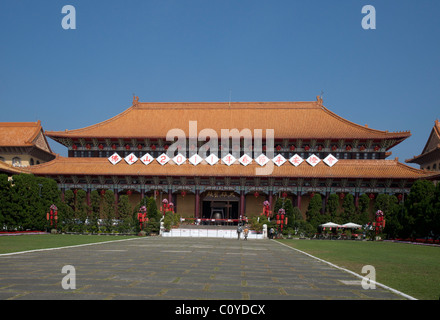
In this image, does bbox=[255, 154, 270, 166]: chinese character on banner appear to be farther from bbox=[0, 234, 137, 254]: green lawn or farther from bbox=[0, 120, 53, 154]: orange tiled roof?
bbox=[0, 120, 53, 154]: orange tiled roof

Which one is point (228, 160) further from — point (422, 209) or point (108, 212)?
point (422, 209)

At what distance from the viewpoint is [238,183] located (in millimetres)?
45375

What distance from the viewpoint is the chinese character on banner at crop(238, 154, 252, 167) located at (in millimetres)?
44781

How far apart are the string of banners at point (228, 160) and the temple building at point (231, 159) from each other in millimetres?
115

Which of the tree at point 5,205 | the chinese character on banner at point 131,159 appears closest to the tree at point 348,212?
the chinese character on banner at point 131,159

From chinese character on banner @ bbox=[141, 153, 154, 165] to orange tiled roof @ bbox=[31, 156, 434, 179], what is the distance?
43 centimetres

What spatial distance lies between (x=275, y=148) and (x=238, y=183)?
6.17 m

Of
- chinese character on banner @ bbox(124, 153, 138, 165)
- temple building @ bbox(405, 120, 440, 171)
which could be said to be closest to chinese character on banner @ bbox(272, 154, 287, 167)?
chinese character on banner @ bbox(124, 153, 138, 165)

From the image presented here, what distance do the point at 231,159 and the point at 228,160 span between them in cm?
37

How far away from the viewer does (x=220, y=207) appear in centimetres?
4809
